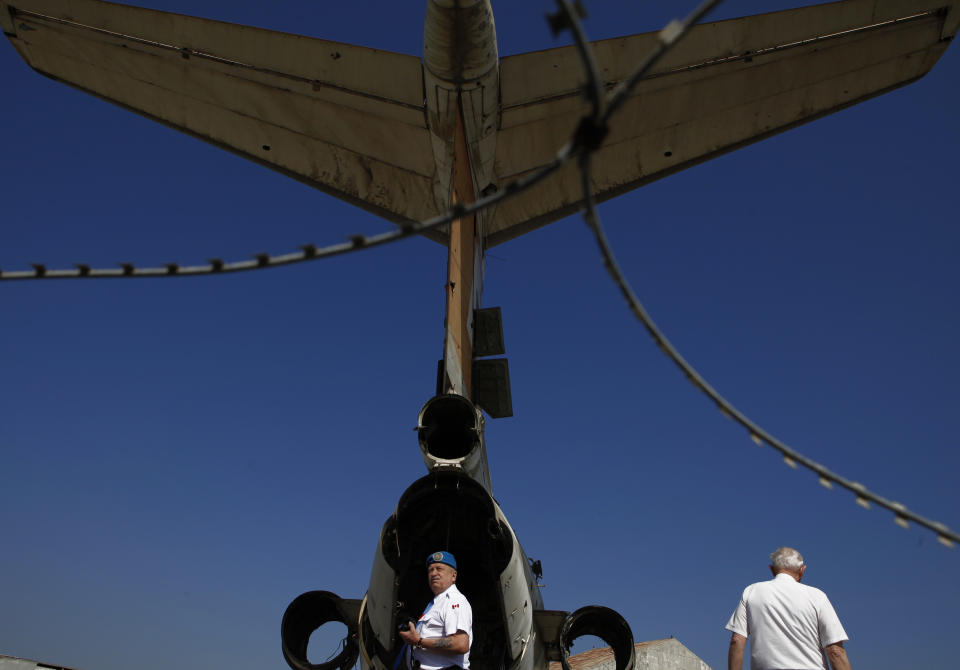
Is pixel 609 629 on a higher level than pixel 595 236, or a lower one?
lower

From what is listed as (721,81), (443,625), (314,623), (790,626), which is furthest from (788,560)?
(721,81)

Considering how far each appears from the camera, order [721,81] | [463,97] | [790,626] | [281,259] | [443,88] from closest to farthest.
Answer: [281,259] → [790,626] → [443,88] → [463,97] → [721,81]

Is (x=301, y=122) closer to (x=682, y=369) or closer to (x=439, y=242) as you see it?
(x=439, y=242)

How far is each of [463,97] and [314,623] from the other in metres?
3.94

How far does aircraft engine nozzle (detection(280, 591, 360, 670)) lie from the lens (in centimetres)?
466

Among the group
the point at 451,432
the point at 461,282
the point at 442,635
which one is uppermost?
the point at 461,282

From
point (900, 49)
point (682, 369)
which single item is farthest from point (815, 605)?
point (900, 49)

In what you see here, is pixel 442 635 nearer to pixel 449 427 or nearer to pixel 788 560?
pixel 449 427

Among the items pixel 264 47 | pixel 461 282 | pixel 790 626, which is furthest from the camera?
pixel 264 47

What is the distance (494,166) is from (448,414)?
9.86 ft

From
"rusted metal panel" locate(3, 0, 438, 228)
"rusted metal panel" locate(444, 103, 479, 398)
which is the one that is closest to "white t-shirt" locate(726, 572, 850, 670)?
"rusted metal panel" locate(444, 103, 479, 398)

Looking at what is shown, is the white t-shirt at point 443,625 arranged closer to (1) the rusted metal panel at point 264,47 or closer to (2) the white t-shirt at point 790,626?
(2) the white t-shirt at point 790,626

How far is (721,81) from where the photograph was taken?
5578 millimetres

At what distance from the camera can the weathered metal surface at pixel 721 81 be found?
5.19 meters
